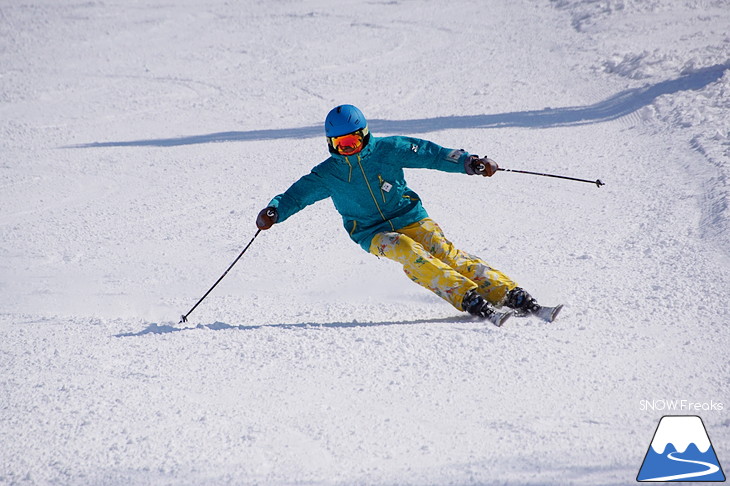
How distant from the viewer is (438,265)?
4.84m

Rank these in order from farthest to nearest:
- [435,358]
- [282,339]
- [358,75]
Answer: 1. [358,75]
2. [282,339]
3. [435,358]

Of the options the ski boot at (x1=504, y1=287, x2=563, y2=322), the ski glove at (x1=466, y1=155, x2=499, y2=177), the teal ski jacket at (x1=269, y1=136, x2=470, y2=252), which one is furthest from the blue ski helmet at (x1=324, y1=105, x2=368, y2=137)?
the ski boot at (x1=504, y1=287, x2=563, y2=322)

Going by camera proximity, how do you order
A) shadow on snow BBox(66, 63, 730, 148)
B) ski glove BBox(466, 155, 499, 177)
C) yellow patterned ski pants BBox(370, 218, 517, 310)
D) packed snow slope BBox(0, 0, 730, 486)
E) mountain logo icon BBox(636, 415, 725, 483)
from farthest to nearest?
shadow on snow BBox(66, 63, 730, 148), ski glove BBox(466, 155, 499, 177), yellow patterned ski pants BBox(370, 218, 517, 310), packed snow slope BBox(0, 0, 730, 486), mountain logo icon BBox(636, 415, 725, 483)

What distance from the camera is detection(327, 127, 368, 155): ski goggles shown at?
501 centimetres

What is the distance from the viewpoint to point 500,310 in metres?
4.80

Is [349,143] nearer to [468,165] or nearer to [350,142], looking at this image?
[350,142]

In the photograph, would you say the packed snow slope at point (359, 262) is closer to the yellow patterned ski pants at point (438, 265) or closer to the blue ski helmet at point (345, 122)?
the yellow patterned ski pants at point (438, 265)

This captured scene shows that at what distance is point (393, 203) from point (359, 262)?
1.45 metres

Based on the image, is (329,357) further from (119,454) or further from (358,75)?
(358,75)

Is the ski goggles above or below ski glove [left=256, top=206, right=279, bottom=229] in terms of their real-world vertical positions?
above

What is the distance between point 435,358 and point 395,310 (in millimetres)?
1282

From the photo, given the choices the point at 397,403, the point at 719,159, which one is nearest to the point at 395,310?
the point at 397,403

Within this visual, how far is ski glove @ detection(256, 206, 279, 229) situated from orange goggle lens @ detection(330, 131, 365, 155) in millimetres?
648

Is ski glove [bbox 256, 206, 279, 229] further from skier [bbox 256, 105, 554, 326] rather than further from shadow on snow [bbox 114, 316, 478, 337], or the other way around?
shadow on snow [bbox 114, 316, 478, 337]
